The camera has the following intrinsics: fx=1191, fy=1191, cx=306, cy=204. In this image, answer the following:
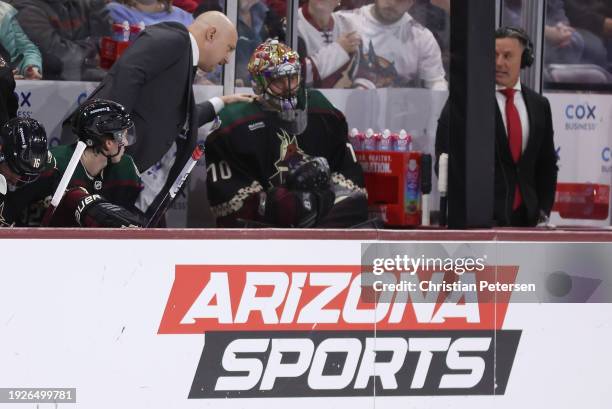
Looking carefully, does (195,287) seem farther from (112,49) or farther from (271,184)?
(112,49)

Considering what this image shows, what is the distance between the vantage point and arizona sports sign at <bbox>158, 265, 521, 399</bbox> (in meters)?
3.62

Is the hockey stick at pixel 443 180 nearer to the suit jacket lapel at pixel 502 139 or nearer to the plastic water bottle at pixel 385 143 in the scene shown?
the suit jacket lapel at pixel 502 139

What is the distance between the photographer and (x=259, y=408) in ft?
12.0

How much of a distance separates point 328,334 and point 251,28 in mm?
2701

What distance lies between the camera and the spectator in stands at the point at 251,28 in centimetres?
604

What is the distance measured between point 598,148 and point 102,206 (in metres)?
3.53

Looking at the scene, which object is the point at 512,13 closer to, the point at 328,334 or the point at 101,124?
the point at 101,124

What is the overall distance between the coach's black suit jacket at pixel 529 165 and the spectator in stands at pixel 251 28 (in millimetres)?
1033

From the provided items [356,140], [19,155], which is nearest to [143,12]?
[356,140]

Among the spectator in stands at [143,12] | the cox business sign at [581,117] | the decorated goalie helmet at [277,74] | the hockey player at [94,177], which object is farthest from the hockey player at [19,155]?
the cox business sign at [581,117]

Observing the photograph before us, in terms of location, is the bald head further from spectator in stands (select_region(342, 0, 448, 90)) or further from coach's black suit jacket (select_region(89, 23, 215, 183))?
spectator in stands (select_region(342, 0, 448, 90))

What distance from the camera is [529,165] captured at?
5637 mm

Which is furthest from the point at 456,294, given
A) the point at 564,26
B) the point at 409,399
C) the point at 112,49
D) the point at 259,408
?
the point at 564,26

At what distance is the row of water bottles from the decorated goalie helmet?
54 centimetres
